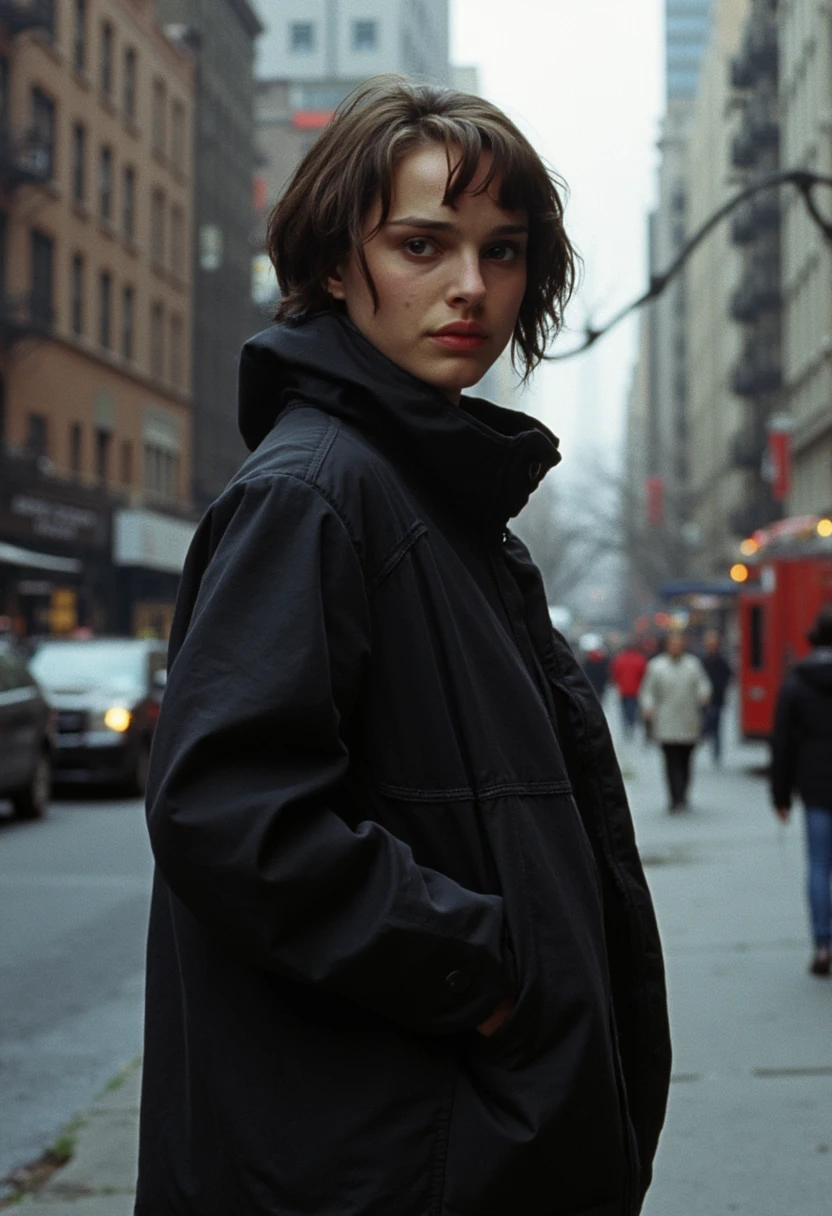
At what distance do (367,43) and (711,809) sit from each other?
90.6m

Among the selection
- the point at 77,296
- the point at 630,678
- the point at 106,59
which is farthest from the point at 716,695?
the point at 106,59

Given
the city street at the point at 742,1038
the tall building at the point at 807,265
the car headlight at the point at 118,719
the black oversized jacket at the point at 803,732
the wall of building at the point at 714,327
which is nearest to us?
A: the city street at the point at 742,1038

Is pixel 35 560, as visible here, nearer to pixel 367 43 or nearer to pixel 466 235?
pixel 466 235

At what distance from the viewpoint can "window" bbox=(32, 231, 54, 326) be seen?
37.7m

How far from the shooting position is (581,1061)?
1.91 meters

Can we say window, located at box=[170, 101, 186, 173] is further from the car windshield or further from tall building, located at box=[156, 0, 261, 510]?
the car windshield

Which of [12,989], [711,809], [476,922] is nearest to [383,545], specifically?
[476,922]

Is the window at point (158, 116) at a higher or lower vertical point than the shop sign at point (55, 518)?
higher

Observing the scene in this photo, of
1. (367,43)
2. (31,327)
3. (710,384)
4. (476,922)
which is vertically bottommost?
(476,922)

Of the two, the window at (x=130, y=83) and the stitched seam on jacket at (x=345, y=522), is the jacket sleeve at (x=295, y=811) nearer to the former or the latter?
the stitched seam on jacket at (x=345, y=522)

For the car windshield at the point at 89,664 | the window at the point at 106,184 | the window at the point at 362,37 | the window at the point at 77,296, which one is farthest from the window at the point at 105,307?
the window at the point at 362,37

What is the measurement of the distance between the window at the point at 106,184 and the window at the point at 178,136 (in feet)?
23.5

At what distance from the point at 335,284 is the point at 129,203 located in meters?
46.0

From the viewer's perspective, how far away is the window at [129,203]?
4601 centimetres
